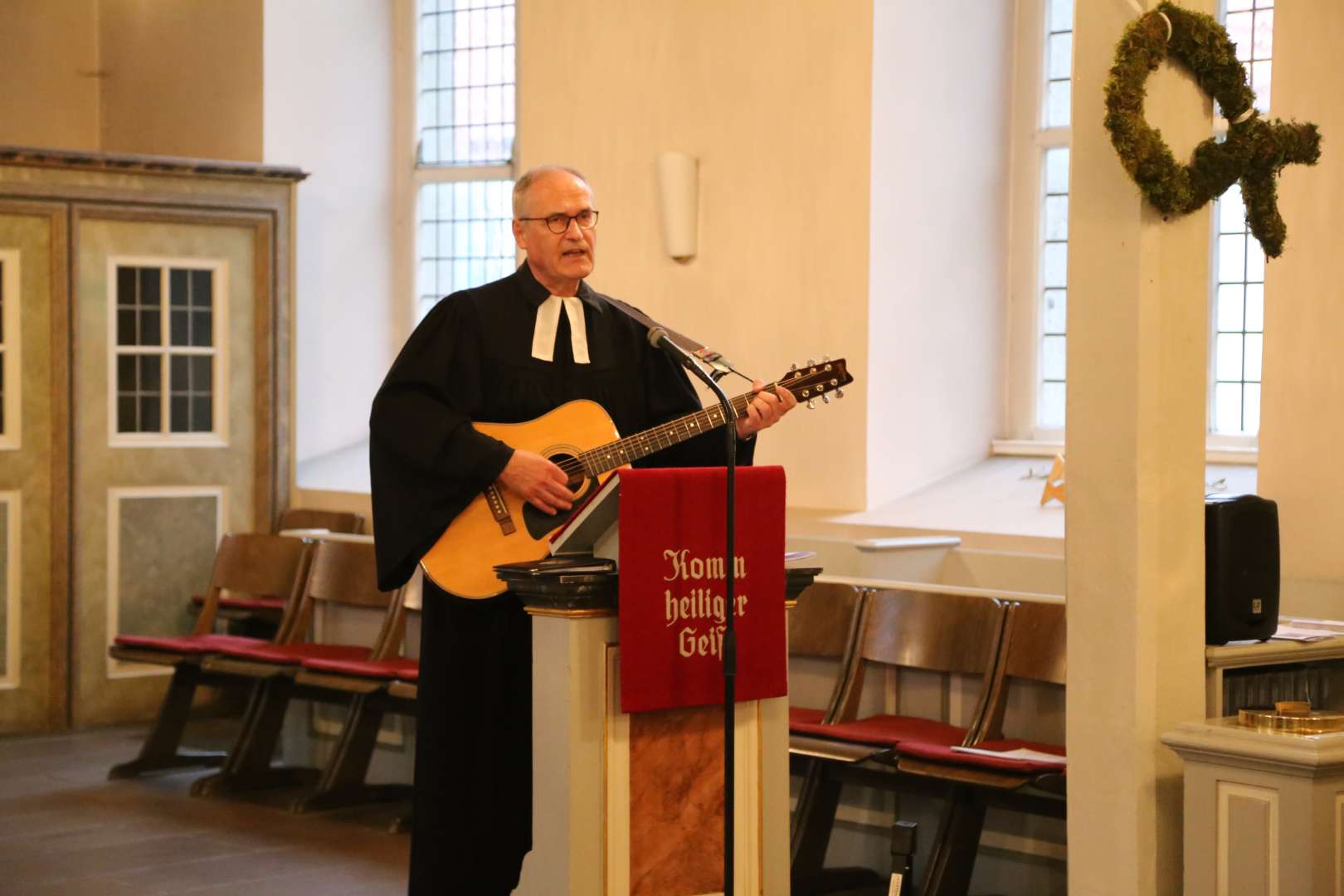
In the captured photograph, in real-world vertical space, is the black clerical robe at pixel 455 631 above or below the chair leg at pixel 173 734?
above

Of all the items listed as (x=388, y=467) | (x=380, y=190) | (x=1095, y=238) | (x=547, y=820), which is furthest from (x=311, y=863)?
(x=380, y=190)

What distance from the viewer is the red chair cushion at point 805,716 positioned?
525cm

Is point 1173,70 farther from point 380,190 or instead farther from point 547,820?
point 380,190

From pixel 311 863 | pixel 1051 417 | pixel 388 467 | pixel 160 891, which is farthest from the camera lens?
pixel 1051 417

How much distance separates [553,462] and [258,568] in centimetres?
426

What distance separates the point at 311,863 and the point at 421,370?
2.51m

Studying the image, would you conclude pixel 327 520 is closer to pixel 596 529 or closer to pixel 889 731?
pixel 889 731

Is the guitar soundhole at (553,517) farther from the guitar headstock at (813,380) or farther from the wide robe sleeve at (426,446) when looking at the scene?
the guitar headstock at (813,380)

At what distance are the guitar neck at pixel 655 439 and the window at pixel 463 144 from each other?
6026mm

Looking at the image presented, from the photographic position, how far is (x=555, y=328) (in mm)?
3867

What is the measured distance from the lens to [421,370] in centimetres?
376

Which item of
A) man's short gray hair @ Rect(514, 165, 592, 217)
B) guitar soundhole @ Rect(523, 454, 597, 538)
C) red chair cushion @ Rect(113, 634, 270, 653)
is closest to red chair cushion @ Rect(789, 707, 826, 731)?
guitar soundhole @ Rect(523, 454, 597, 538)

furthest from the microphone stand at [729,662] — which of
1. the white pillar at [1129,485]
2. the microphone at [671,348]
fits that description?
the white pillar at [1129,485]

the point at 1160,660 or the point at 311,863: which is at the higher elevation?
the point at 1160,660
